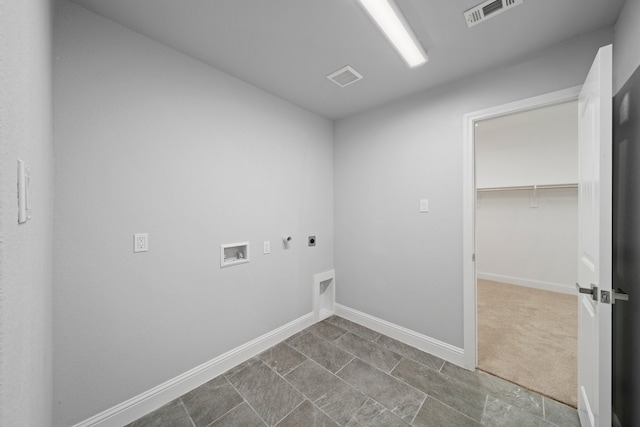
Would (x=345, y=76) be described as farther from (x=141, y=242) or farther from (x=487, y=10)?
(x=141, y=242)

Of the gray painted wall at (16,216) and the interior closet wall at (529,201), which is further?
the interior closet wall at (529,201)

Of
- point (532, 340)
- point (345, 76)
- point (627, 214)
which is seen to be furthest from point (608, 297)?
point (345, 76)

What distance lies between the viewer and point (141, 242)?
5.36 ft

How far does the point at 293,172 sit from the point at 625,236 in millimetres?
2448

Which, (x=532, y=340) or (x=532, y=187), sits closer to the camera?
(x=532, y=340)

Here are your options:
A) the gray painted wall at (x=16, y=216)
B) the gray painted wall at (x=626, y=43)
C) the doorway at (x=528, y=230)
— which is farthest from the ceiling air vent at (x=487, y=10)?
the gray painted wall at (x=16, y=216)

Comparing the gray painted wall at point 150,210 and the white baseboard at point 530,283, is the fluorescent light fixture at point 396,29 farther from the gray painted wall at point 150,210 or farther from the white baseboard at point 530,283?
the white baseboard at point 530,283

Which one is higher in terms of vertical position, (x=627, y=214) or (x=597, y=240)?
(x=627, y=214)

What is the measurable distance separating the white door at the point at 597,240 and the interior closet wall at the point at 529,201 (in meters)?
2.99

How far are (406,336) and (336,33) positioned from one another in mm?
2714

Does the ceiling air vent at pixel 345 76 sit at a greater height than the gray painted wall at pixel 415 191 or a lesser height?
greater

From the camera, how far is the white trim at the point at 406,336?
2164mm

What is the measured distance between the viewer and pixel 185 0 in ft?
4.52

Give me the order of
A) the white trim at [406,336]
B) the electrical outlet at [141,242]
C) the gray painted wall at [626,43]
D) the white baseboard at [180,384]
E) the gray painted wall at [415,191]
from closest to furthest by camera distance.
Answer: the gray painted wall at [626,43], the white baseboard at [180,384], the electrical outlet at [141,242], the gray painted wall at [415,191], the white trim at [406,336]
